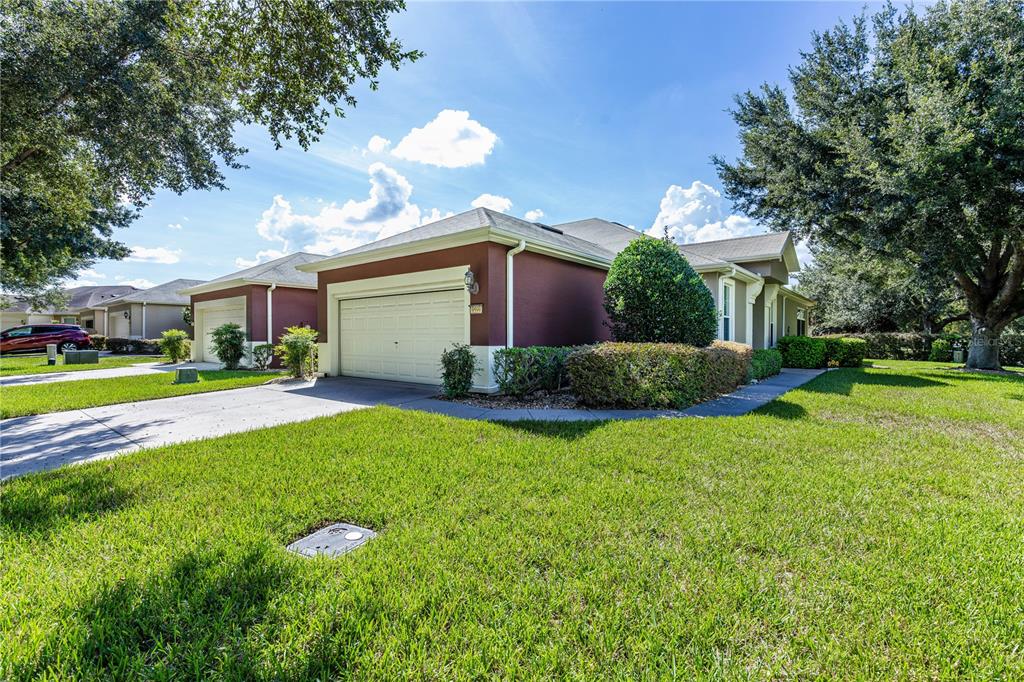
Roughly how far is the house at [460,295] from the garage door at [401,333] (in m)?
0.02

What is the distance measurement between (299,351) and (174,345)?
9198mm

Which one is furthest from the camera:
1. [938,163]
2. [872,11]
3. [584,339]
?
[872,11]

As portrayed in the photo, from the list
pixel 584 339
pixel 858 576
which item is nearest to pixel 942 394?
pixel 584 339

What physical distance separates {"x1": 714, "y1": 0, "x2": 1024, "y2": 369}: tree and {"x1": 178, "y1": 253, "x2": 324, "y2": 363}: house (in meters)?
15.4

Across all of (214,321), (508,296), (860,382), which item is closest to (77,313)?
(214,321)

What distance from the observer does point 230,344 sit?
13.9 metres

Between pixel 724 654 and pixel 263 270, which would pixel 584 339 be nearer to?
pixel 724 654

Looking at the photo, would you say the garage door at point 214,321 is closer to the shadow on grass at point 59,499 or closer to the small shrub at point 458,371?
the small shrub at point 458,371

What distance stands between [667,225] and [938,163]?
6.29 m

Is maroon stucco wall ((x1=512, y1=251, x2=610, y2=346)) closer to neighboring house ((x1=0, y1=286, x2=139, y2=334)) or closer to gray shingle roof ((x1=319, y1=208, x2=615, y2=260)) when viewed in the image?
gray shingle roof ((x1=319, y1=208, x2=615, y2=260))

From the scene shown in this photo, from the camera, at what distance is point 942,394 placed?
9008 millimetres

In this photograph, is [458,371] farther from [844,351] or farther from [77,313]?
[77,313]

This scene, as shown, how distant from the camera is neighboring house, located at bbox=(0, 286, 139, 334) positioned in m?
32.6

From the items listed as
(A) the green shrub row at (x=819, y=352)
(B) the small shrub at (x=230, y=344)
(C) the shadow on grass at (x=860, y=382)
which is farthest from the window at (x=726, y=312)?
(B) the small shrub at (x=230, y=344)
